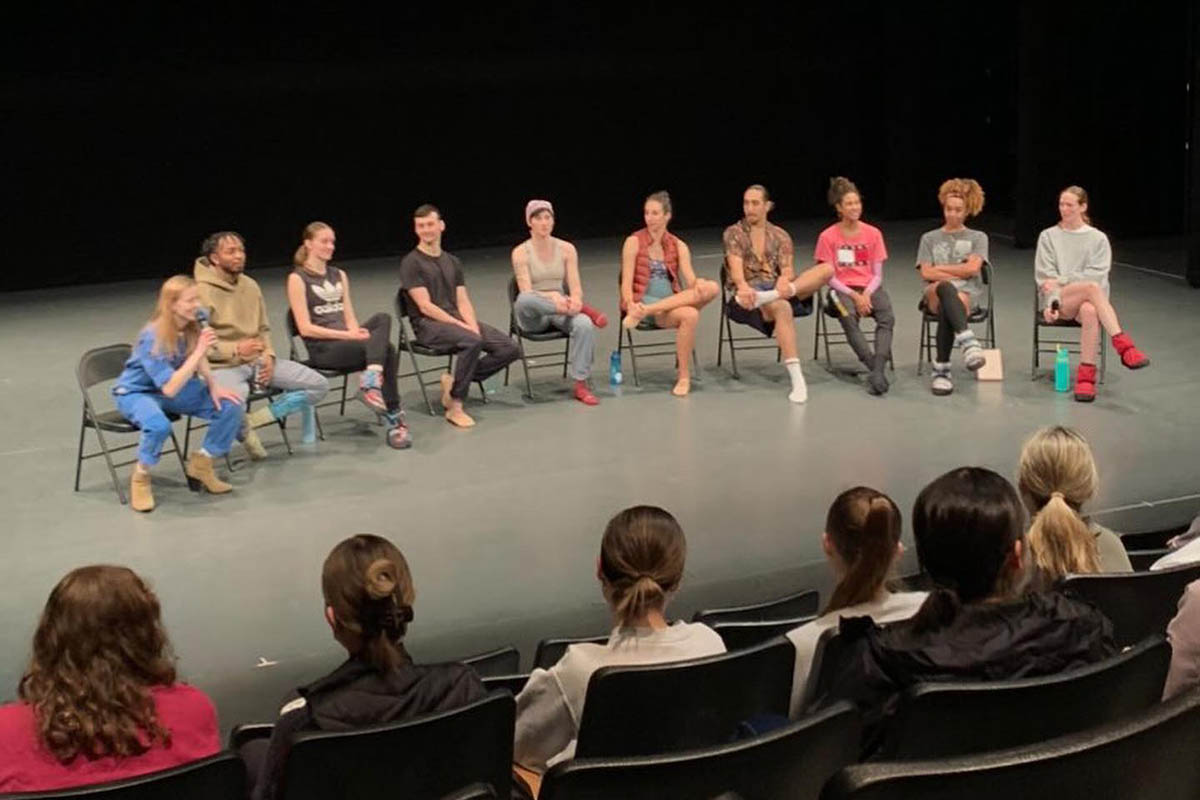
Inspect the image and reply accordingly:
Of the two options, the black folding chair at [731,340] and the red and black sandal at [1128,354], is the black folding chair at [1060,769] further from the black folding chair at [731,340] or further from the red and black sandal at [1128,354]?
the black folding chair at [731,340]

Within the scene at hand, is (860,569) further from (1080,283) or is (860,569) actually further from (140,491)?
(1080,283)

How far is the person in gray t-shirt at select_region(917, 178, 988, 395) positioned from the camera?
25.2ft

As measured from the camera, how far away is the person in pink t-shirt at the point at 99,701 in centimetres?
257

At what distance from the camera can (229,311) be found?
6750 mm

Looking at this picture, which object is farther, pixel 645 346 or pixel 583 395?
pixel 645 346

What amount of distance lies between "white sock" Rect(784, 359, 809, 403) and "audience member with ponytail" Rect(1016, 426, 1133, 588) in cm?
398

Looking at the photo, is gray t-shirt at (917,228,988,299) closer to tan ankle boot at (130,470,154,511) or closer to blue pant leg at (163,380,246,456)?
blue pant leg at (163,380,246,456)

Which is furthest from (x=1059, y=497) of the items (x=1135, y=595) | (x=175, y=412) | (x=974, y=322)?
(x=974, y=322)

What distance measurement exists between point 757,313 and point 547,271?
3.47ft

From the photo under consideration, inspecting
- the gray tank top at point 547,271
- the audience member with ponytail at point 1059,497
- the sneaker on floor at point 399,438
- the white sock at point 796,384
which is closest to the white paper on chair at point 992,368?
the white sock at point 796,384

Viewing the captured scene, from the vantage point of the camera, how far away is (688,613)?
201 inches

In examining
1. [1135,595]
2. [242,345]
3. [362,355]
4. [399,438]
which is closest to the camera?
[1135,595]

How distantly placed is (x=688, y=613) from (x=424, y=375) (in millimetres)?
3636

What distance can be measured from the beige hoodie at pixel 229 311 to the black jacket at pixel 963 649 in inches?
176
